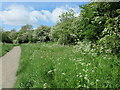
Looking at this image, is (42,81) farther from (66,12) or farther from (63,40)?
(66,12)

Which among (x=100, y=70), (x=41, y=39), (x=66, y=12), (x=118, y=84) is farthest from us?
(x=41, y=39)

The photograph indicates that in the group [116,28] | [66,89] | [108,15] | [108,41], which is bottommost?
[66,89]

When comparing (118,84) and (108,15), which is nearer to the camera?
(118,84)

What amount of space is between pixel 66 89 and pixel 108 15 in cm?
578

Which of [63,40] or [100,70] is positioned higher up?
[63,40]

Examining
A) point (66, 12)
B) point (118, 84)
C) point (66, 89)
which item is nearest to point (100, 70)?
point (118, 84)

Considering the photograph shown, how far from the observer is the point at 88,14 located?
29.5ft

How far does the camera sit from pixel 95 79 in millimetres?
4137

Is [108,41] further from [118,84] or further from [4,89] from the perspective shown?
[4,89]

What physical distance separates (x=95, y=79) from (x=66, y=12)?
16.2 metres

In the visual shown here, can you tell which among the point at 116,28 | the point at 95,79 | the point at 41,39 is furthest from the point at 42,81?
the point at 41,39

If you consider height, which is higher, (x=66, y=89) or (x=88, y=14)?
(x=88, y=14)

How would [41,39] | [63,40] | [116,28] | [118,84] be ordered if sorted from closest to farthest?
1. [118,84]
2. [116,28]
3. [63,40]
4. [41,39]

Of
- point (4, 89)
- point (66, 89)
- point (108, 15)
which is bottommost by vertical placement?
point (4, 89)
